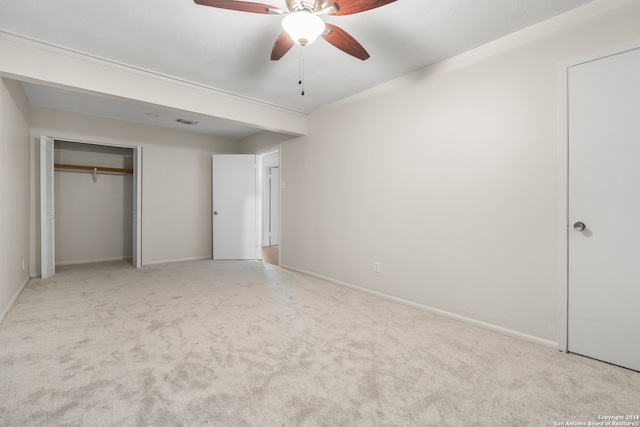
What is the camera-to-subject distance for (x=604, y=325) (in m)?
2.01

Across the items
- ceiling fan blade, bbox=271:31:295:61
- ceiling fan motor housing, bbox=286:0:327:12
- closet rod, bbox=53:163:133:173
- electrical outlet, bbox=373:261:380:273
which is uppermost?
ceiling fan motor housing, bbox=286:0:327:12

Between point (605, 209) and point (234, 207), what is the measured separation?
5.22m

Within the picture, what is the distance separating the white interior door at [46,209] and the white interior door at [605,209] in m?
5.91

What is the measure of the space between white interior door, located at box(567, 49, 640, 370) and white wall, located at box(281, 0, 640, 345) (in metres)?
0.12

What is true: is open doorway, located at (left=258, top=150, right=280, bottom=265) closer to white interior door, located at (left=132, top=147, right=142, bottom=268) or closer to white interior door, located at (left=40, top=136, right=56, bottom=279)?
white interior door, located at (left=132, top=147, right=142, bottom=268)

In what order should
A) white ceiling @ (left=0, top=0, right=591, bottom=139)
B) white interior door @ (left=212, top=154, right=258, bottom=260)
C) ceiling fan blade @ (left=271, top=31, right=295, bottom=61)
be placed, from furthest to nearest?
white interior door @ (left=212, top=154, right=258, bottom=260) < white ceiling @ (left=0, top=0, right=591, bottom=139) < ceiling fan blade @ (left=271, top=31, right=295, bottom=61)

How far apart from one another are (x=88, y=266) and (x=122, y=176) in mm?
1729

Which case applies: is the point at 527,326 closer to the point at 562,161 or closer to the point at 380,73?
the point at 562,161

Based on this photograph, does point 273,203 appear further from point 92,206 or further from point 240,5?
point 240,5

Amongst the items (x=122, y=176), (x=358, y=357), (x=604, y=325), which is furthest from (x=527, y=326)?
(x=122, y=176)

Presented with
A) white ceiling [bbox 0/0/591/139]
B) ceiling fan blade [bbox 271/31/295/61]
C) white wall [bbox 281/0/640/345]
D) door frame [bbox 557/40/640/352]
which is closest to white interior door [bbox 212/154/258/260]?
white wall [bbox 281/0/640/345]

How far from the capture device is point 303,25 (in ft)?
5.58

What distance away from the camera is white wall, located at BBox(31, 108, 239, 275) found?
15.3 ft

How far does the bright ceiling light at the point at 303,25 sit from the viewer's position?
1.69 m
